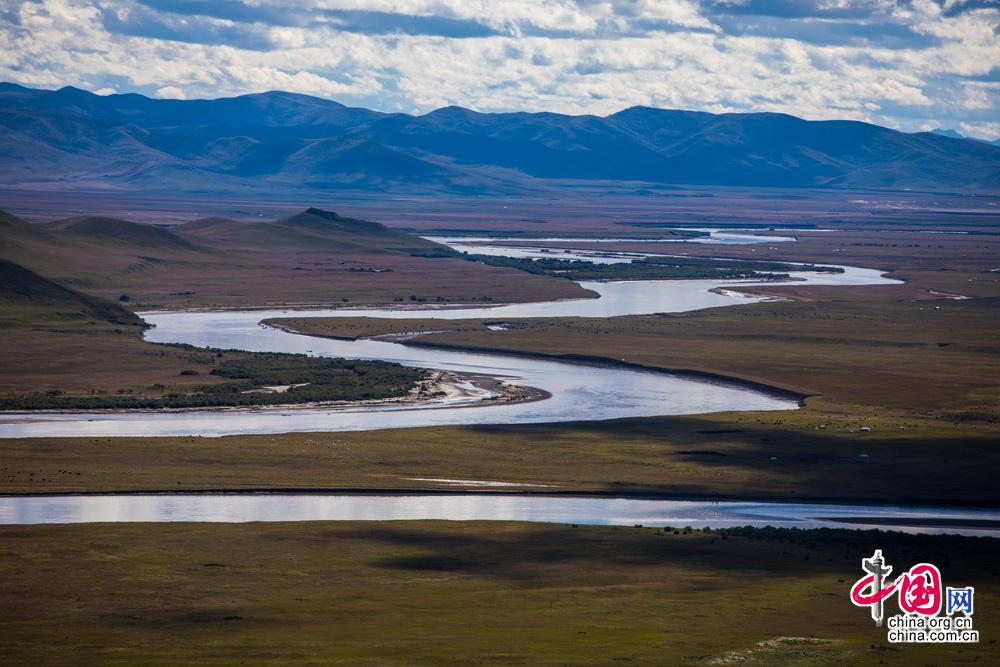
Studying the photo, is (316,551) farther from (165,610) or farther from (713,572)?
(713,572)

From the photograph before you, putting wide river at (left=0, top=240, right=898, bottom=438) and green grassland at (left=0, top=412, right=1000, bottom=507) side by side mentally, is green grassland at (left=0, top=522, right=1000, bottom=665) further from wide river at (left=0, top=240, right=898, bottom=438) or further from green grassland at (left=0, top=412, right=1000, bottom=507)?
wide river at (left=0, top=240, right=898, bottom=438)

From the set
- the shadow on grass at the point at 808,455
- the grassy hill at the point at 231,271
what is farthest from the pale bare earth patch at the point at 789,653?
the grassy hill at the point at 231,271

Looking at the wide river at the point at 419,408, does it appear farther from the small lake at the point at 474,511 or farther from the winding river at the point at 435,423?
the small lake at the point at 474,511

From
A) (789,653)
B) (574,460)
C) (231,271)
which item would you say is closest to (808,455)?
(574,460)

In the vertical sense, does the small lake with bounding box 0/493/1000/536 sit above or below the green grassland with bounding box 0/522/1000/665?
below

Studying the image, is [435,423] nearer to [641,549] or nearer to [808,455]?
[808,455]

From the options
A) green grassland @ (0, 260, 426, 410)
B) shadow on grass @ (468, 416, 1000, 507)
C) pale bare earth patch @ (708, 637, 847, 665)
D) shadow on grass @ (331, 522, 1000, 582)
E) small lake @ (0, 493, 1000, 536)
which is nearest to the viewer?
pale bare earth patch @ (708, 637, 847, 665)

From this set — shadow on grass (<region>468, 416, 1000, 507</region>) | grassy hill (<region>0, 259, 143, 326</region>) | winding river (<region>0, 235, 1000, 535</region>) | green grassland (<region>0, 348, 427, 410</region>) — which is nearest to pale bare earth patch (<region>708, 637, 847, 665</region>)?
winding river (<region>0, 235, 1000, 535</region>)

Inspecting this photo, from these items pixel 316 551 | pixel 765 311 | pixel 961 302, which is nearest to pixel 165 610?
pixel 316 551
